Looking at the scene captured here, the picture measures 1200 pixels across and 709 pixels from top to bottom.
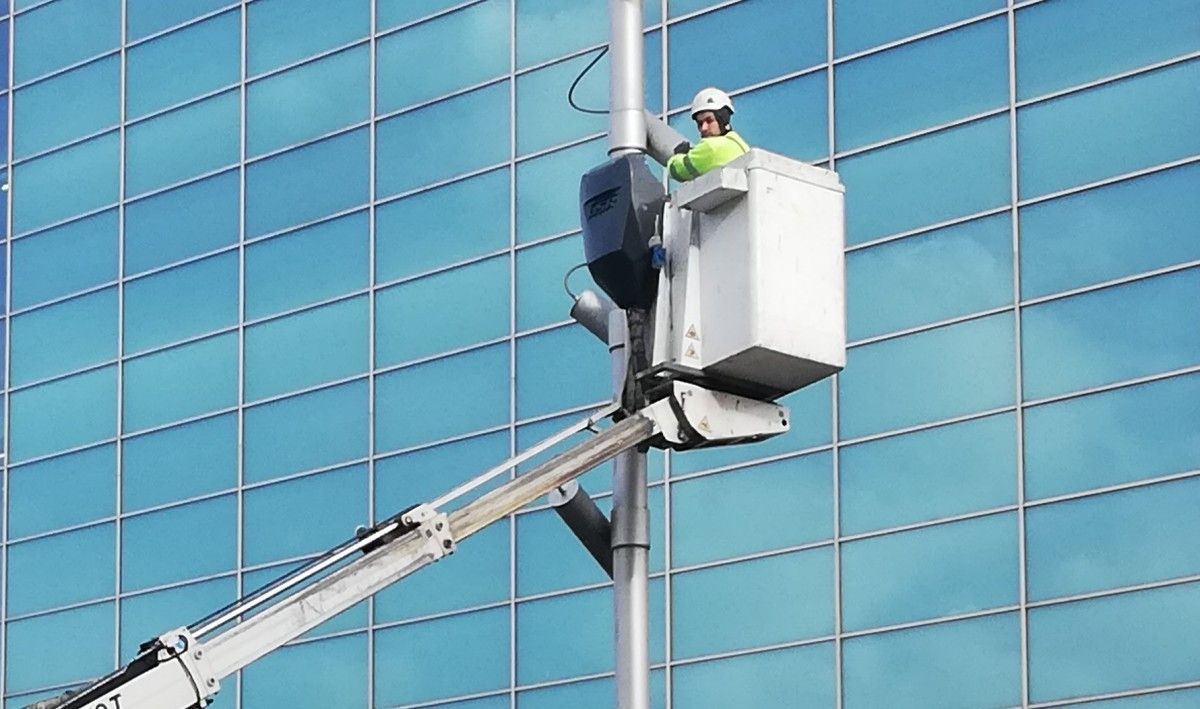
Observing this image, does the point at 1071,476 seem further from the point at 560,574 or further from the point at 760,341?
the point at 760,341

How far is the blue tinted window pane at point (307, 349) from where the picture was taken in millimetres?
40250

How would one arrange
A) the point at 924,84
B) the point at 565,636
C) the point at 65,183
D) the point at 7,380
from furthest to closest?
the point at 7,380
the point at 65,183
the point at 565,636
the point at 924,84

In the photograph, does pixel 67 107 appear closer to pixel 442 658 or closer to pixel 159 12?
pixel 159 12

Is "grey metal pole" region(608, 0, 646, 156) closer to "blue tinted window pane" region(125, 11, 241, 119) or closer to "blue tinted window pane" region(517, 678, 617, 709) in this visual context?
"blue tinted window pane" region(517, 678, 617, 709)

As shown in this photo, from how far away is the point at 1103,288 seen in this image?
105 ft

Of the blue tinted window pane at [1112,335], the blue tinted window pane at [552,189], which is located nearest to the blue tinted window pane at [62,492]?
the blue tinted window pane at [552,189]

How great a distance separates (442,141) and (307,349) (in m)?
3.71

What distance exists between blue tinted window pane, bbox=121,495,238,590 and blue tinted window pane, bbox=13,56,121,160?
21.3 ft

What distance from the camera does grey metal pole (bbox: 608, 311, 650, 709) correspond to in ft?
45.0

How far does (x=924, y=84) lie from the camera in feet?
111

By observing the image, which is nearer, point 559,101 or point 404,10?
point 559,101

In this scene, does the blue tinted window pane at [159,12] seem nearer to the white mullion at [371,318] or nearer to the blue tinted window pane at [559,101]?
the white mullion at [371,318]

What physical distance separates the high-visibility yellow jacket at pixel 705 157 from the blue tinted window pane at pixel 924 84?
17.8m

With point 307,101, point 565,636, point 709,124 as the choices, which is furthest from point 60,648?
point 709,124
